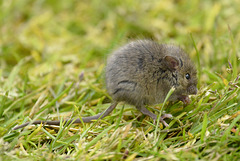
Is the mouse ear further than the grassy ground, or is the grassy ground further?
the mouse ear

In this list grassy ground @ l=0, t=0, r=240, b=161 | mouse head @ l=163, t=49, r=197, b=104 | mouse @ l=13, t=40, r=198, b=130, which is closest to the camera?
grassy ground @ l=0, t=0, r=240, b=161

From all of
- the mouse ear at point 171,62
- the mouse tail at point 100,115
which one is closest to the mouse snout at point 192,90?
the mouse ear at point 171,62

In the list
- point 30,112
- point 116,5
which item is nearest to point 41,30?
point 116,5

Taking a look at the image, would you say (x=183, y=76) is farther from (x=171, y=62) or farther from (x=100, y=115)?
(x=100, y=115)

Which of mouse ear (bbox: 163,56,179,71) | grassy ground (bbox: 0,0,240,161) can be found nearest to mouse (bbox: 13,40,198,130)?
mouse ear (bbox: 163,56,179,71)

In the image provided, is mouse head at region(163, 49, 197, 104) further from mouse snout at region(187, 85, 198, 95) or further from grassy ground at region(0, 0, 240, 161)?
grassy ground at region(0, 0, 240, 161)

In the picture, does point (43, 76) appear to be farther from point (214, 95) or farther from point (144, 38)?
point (214, 95)
